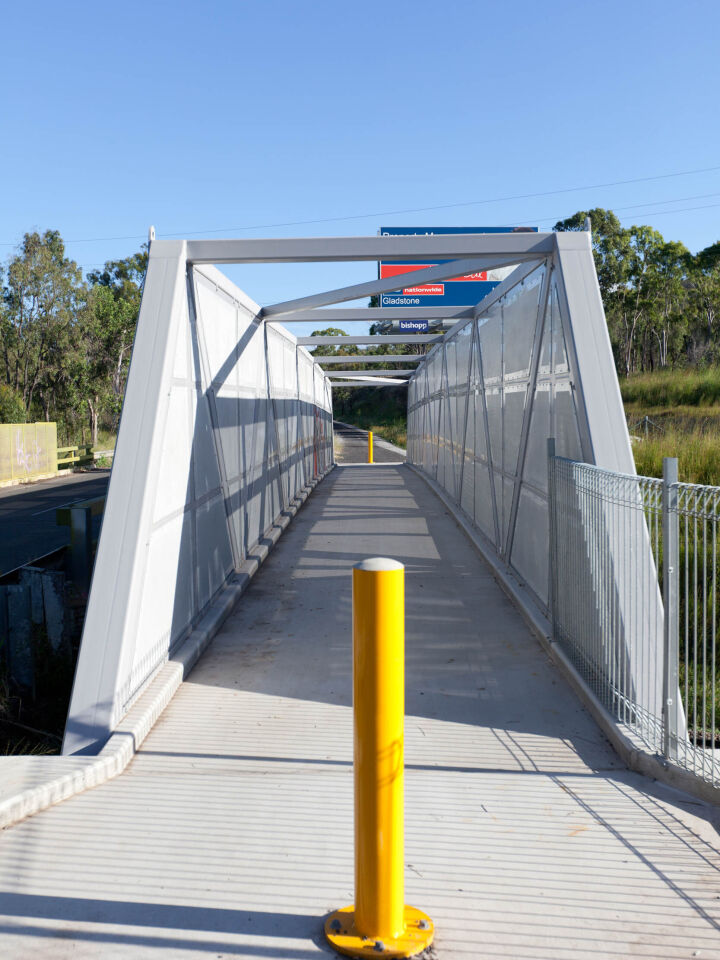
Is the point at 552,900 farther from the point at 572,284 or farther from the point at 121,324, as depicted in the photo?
the point at 121,324

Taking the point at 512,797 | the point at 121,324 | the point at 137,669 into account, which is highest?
the point at 121,324

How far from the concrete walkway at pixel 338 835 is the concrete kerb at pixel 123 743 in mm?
73

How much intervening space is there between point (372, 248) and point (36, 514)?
14636 millimetres

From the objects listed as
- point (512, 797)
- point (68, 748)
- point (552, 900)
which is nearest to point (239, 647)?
point (68, 748)

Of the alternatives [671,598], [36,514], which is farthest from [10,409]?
[671,598]

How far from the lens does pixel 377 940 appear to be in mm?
3131

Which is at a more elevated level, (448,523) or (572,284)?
(572,284)

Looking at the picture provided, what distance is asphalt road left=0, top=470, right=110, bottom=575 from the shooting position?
14.0 meters

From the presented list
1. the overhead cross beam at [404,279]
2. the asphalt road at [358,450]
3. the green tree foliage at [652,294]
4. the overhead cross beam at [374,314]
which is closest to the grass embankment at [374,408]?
the asphalt road at [358,450]

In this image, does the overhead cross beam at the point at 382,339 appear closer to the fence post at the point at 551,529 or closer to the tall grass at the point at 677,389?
the tall grass at the point at 677,389

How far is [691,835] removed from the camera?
159 inches

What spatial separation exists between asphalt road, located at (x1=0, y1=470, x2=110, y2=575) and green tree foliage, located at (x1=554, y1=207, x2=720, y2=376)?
2854 centimetres

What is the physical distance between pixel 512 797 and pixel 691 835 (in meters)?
0.87

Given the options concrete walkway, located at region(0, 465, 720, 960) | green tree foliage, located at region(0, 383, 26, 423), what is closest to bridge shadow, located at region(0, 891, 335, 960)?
concrete walkway, located at region(0, 465, 720, 960)
